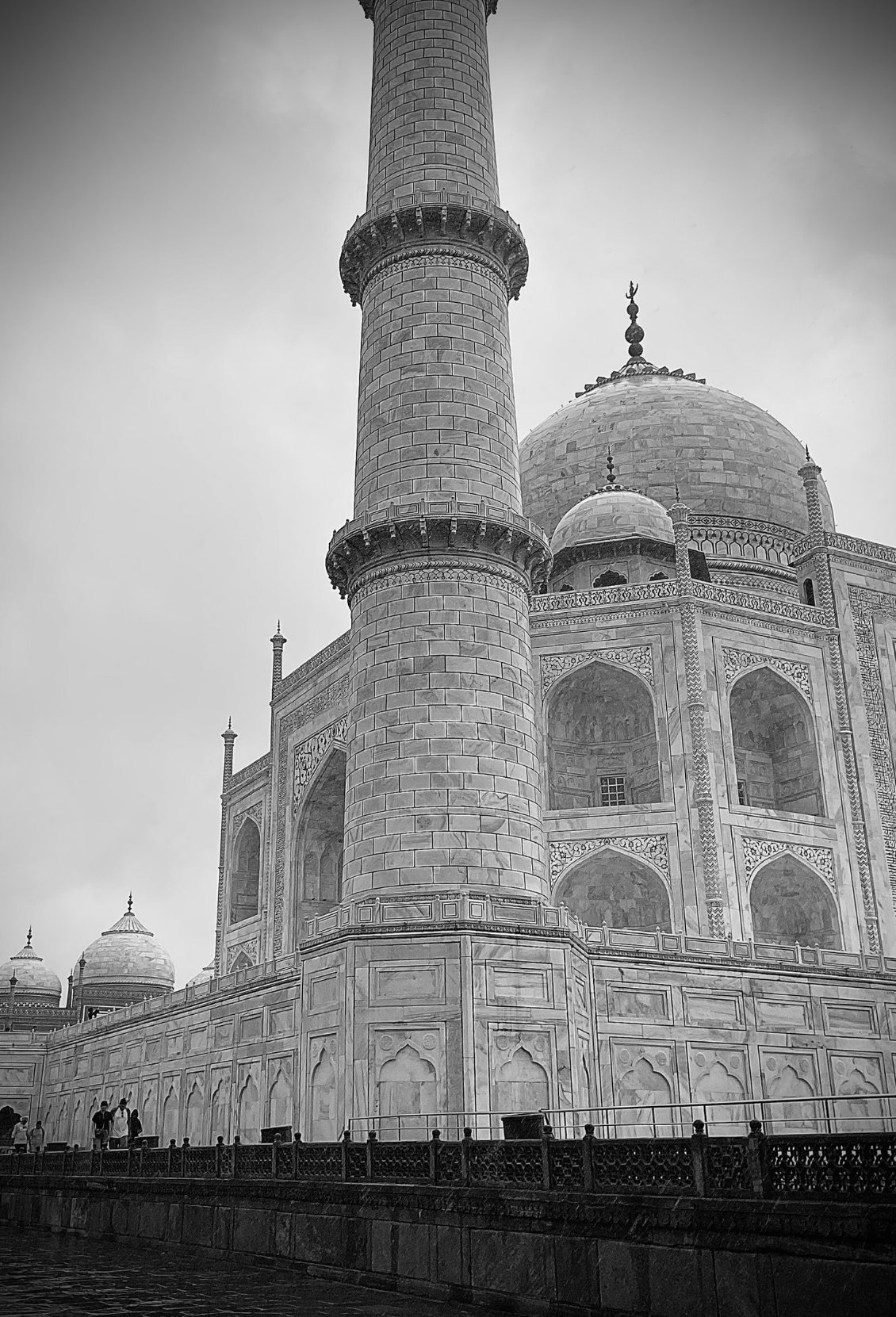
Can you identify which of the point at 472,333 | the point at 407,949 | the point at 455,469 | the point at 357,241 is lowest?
the point at 407,949

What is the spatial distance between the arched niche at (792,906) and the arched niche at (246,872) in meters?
12.9

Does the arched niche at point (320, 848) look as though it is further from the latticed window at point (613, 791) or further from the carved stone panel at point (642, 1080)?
the carved stone panel at point (642, 1080)

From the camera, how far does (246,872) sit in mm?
32281

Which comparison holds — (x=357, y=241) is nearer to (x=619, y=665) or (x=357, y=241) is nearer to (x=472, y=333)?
(x=472, y=333)

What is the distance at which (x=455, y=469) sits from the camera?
15484 millimetres

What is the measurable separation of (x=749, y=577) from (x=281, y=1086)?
1956 cm

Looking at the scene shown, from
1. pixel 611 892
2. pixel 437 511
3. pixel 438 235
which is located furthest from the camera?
pixel 611 892

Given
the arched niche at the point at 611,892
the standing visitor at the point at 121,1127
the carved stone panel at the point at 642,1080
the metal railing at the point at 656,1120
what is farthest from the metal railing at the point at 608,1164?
the arched niche at the point at 611,892

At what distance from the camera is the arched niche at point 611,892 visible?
23.1 meters

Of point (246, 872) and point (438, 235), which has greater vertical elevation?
point (438, 235)

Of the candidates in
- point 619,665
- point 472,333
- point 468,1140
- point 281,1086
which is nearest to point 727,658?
point 619,665

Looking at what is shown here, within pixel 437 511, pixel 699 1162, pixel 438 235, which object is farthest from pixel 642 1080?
pixel 438 235

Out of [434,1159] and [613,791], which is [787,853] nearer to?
[613,791]

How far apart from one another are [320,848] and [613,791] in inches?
267
